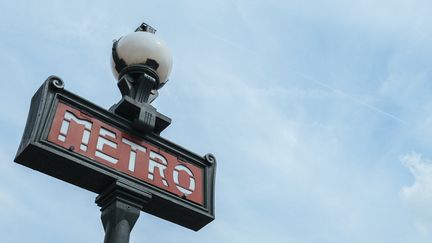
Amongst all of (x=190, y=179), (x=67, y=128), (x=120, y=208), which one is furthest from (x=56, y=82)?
(x=190, y=179)

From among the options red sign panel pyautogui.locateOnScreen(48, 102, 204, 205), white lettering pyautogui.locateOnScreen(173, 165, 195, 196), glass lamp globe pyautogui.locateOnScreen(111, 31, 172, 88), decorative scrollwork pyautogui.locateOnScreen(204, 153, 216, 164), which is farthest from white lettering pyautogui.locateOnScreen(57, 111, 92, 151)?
decorative scrollwork pyautogui.locateOnScreen(204, 153, 216, 164)

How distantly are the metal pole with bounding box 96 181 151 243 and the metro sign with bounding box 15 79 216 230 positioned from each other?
54 mm

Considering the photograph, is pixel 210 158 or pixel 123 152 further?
pixel 210 158

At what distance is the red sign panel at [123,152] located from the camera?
3.33m

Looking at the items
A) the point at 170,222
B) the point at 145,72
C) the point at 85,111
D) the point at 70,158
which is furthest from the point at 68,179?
the point at 145,72

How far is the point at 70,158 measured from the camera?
3188 mm

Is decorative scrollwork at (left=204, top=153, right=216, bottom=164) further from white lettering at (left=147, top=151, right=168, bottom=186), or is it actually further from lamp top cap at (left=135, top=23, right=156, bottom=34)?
lamp top cap at (left=135, top=23, right=156, bottom=34)

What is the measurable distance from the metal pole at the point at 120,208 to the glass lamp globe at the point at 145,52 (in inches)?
49.6

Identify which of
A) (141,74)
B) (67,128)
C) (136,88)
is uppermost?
(141,74)

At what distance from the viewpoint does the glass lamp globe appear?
4129 millimetres

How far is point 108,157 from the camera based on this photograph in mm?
3434

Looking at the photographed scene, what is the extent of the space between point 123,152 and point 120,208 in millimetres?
491

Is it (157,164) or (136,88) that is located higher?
(136,88)

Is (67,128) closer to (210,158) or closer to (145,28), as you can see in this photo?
(210,158)
